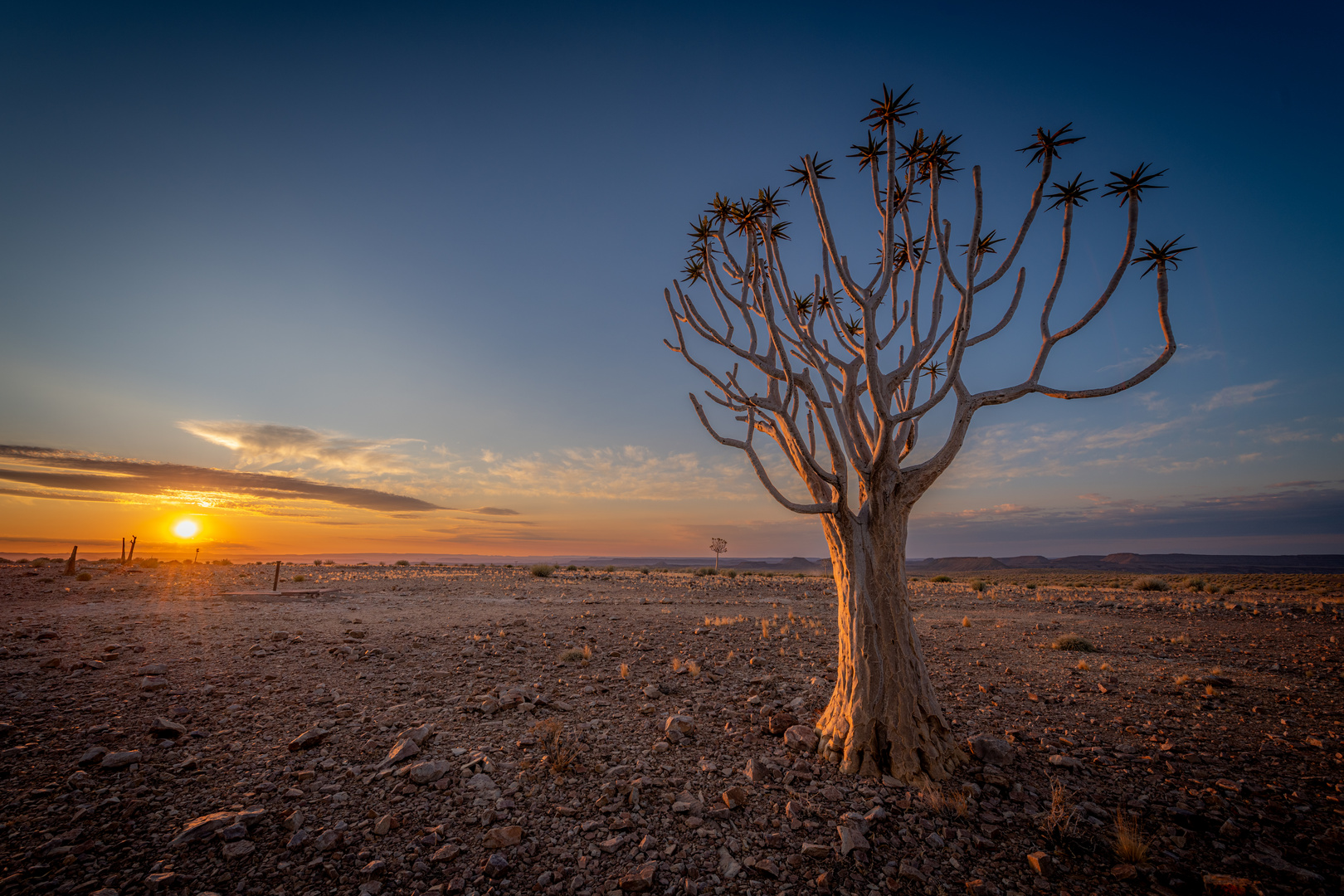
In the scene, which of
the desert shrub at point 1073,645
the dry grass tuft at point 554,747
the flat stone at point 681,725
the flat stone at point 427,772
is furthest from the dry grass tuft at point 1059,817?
the desert shrub at point 1073,645

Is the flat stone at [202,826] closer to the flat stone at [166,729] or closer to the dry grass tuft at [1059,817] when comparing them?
the flat stone at [166,729]

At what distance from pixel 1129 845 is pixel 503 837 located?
16.8 feet

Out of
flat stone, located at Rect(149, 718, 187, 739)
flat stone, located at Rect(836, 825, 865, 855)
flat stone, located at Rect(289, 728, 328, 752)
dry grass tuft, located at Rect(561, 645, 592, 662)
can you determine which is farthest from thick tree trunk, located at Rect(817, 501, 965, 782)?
flat stone, located at Rect(149, 718, 187, 739)

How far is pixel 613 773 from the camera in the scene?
527 cm

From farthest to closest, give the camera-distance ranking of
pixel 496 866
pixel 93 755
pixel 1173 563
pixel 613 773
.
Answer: pixel 1173 563 → pixel 613 773 → pixel 93 755 → pixel 496 866

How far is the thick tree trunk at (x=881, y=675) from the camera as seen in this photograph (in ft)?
17.6

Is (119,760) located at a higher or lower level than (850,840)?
higher

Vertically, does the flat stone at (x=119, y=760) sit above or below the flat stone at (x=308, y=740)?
above

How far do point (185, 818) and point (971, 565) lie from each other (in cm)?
15472

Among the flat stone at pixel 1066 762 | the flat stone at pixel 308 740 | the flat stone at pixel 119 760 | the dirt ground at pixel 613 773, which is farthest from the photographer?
the flat stone at pixel 308 740

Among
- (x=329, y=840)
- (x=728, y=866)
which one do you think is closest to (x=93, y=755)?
Result: (x=329, y=840)

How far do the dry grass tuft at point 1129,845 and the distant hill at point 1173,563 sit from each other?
82.2 metres

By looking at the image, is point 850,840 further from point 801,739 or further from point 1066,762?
point 1066,762

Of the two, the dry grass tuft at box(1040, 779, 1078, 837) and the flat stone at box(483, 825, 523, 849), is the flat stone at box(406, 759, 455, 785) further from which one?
the dry grass tuft at box(1040, 779, 1078, 837)
